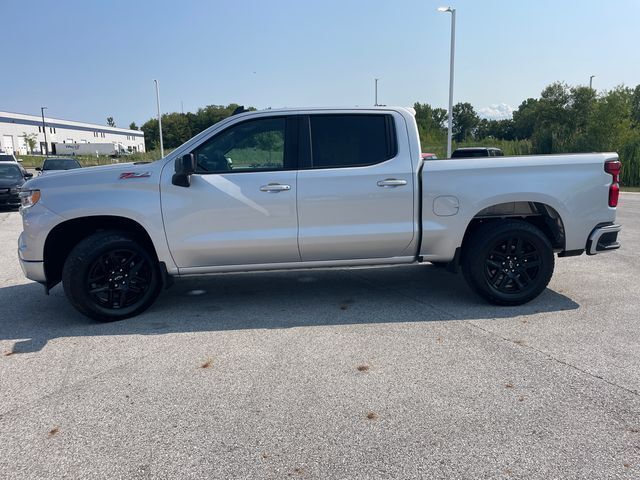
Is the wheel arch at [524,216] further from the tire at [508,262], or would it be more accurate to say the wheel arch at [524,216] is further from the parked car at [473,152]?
the parked car at [473,152]

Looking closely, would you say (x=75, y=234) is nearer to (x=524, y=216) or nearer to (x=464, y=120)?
(x=524, y=216)

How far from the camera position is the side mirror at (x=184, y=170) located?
181 inches

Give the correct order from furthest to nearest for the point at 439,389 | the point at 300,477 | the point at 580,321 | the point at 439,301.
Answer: the point at 439,301 < the point at 580,321 < the point at 439,389 < the point at 300,477

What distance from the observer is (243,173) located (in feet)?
15.9

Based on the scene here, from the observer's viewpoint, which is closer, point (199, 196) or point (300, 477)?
point (300, 477)

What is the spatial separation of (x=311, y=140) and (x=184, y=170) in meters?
1.29

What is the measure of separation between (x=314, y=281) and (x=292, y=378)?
2.73 metres

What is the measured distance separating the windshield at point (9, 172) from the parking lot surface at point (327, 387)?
1133 centimetres

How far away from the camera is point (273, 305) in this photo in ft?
17.5

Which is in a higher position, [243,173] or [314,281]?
[243,173]

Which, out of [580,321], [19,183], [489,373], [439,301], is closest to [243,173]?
[439,301]

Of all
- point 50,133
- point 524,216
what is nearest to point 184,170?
point 524,216

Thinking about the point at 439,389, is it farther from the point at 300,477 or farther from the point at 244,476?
the point at 244,476

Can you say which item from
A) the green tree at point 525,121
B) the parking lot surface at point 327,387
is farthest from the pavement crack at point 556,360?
the green tree at point 525,121
